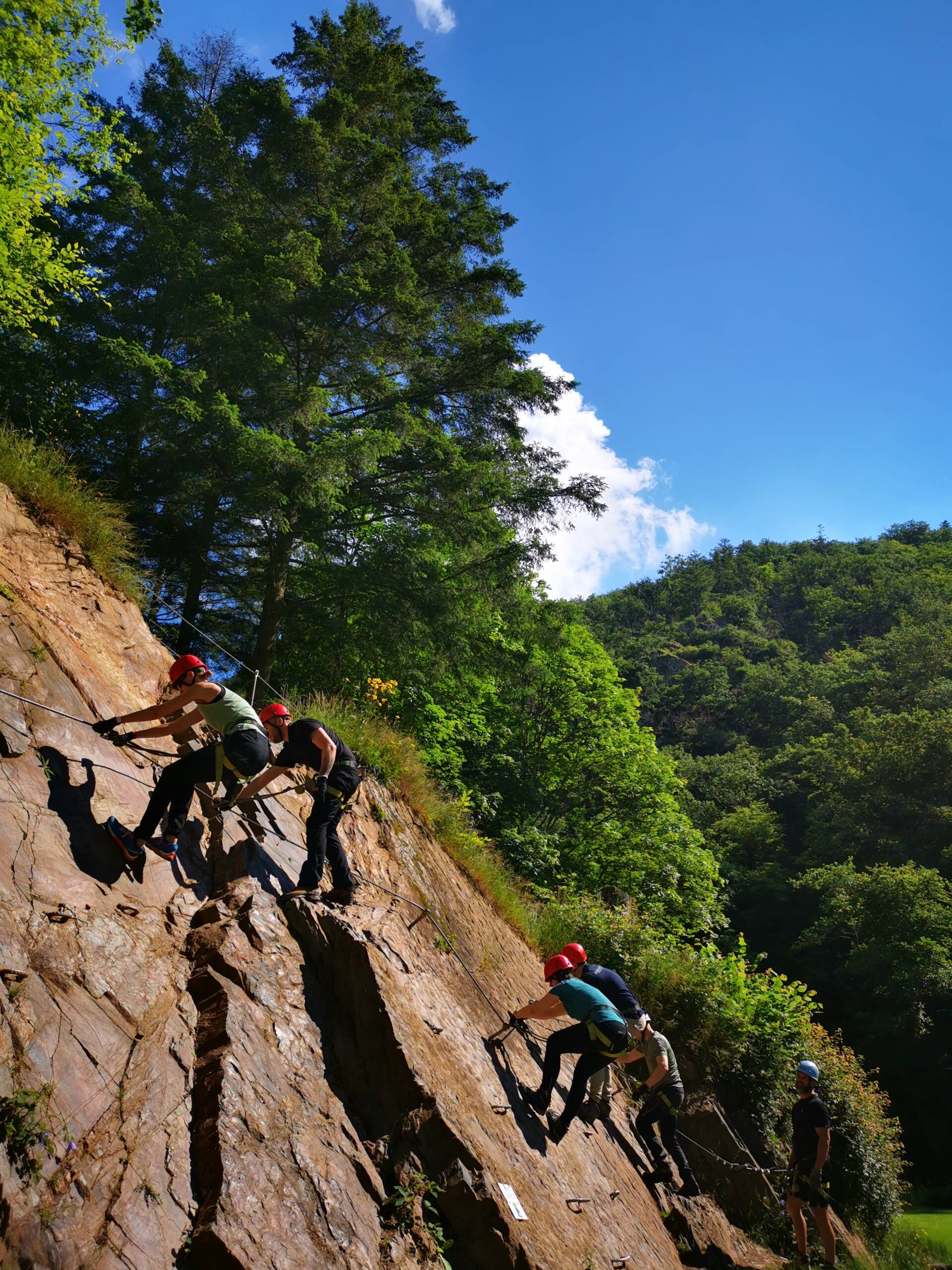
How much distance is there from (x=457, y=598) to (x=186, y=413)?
15.9 feet

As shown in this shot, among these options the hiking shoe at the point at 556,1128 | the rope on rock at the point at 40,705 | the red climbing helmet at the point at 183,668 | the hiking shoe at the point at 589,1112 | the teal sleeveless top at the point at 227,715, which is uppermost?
the red climbing helmet at the point at 183,668

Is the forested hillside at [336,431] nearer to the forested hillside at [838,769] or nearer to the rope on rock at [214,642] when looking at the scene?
the rope on rock at [214,642]

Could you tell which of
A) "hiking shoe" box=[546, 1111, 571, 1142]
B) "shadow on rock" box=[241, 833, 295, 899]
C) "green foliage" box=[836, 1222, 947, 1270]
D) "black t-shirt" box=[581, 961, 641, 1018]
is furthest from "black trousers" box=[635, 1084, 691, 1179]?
"shadow on rock" box=[241, 833, 295, 899]

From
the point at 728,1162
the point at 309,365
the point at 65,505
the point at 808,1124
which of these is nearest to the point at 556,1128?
the point at 808,1124

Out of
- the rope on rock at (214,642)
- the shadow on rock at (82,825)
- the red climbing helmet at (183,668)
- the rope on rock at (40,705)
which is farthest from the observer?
the rope on rock at (214,642)

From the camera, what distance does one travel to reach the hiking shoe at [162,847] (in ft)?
19.4

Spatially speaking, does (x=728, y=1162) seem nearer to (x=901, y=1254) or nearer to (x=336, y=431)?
(x=901, y=1254)

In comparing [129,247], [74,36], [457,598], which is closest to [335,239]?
[129,247]

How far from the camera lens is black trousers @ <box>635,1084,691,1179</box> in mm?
9062

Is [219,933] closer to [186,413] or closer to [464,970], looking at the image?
[464,970]

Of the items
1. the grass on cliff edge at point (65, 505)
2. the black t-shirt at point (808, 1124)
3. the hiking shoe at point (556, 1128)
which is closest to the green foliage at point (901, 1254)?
the black t-shirt at point (808, 1124)

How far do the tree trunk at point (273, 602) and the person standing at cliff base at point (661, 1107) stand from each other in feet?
25.0

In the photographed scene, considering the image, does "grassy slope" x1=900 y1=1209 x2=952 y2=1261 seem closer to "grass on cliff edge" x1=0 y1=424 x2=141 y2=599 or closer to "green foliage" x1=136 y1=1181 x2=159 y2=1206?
"green foliage" x1=136 y1=1181 x2=159 y2=1206

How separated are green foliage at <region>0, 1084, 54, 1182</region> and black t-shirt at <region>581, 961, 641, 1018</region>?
567 centimetres
